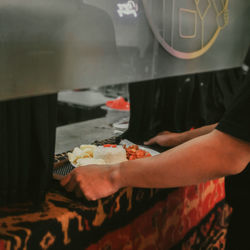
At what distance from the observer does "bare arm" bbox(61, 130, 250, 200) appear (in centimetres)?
104

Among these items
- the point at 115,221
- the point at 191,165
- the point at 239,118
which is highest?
Result: the point at 239,118

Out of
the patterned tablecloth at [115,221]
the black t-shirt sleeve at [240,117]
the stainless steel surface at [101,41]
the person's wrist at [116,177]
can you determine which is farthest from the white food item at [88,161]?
the black t-shirt sleeve at [240,117]

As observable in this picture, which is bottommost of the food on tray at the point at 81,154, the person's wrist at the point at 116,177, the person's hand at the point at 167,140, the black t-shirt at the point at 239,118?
the person's hand at the point at 167,140

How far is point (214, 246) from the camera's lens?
2.39 meters

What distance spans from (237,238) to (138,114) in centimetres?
98

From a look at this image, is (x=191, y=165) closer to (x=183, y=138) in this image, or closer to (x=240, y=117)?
(x=240, y=117)

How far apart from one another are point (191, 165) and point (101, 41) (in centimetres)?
69

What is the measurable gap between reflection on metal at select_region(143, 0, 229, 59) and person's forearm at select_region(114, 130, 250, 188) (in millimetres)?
842

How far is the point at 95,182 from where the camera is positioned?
125 cm

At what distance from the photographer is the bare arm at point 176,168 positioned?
1.04 m

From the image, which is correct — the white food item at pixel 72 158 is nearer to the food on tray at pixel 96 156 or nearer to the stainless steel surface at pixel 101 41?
the food on tray at pixel 96 156

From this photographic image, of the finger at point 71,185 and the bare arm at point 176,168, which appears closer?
the bare arm at point 176,168

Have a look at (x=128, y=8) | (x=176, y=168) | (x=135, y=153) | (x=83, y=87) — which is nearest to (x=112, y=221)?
(x=135, y=153)

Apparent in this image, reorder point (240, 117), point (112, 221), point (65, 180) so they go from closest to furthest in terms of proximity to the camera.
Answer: point (240, 117) < point (65, 180) < point (112, 221)
